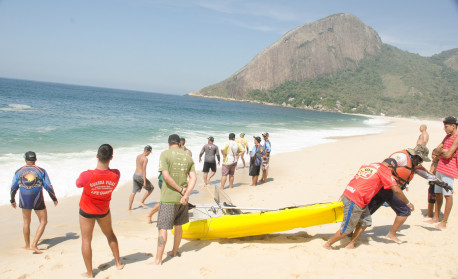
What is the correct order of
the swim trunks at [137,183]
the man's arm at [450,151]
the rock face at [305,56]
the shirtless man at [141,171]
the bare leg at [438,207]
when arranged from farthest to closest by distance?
the rock face at [305,56] → the swim trunks at [137,183] → the shirtless man at [141,171] → the bare leg at [438,207] → the man's arm at [450,151]

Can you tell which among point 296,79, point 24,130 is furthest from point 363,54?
point 24,130

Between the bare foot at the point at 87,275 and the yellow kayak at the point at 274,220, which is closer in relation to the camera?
the bare foot at the point at 87,275

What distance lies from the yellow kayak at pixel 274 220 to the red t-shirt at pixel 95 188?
5.94ft

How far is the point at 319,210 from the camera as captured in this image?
183 inches

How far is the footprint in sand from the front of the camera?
380 cm

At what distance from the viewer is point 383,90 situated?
129m

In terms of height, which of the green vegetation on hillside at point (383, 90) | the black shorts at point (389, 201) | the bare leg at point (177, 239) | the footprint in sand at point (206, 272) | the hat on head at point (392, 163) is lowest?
the footprint in sand at point (206, 272)

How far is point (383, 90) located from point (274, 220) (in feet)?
471

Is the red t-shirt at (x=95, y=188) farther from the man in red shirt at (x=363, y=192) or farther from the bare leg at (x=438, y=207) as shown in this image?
the bare leg at (x=438, y=207)

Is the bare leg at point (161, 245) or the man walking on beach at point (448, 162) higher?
the man walking on beach at point (448, 162)

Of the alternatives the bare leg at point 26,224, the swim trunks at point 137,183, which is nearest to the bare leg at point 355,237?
the swim trunks at point 137,183

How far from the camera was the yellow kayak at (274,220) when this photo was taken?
4.63m

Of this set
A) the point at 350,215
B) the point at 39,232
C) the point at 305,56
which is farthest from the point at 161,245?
the point at 305,56

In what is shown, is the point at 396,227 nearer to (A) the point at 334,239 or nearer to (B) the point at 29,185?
(A) the point at 334,239
